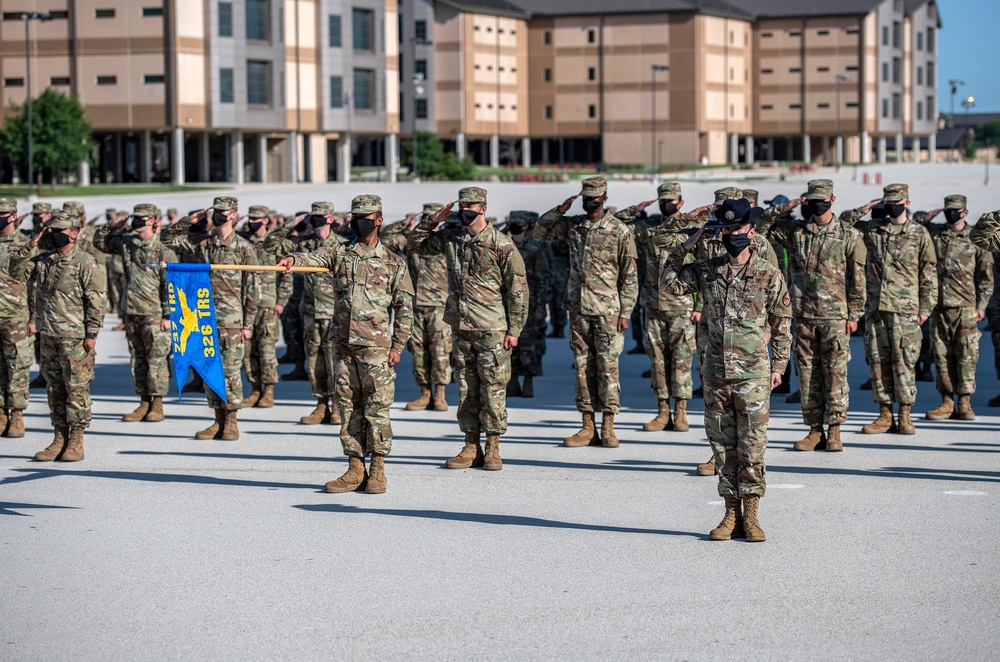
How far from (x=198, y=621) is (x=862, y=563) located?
4.10 metres

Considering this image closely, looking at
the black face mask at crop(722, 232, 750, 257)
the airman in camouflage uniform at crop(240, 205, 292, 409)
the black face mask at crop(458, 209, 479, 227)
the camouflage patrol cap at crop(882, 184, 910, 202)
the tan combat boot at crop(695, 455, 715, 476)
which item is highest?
the camouflage patrol cap at crop(882, 184, 910, 202)

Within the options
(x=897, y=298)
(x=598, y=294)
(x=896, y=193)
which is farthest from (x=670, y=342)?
(x=896, y=193)

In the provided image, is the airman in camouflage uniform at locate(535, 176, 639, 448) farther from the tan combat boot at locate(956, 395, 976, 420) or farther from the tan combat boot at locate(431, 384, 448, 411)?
the tan combat boot at locate(956, 395, 976, 420)

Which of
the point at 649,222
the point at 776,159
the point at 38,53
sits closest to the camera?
the point at 649,222

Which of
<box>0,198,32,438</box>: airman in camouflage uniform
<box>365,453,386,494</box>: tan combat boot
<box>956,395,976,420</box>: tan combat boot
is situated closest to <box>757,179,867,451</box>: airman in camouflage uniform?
<box>956,395,976,420</box>: tan combat boot

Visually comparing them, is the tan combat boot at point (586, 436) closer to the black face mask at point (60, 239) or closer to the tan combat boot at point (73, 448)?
the tan combat boot at point (73, 448)

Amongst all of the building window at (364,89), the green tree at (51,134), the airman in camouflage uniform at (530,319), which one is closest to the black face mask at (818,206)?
the airman in camouflage uniform at (530,319)

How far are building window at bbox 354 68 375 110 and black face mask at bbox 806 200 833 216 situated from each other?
2965 inches

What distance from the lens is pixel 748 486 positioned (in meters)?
9.78

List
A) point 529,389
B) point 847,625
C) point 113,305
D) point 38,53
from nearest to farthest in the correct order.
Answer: point 847,625 < point 529,389 < point 113,305 < point 38,53

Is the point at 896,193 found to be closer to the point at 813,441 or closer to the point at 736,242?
the point at 813,441

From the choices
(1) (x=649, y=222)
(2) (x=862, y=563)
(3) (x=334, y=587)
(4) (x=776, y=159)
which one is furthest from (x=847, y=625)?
(4) (x=776, y=159)

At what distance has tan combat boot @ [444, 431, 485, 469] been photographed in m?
12.9

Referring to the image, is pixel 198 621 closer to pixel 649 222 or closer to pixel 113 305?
pixel 649 222
